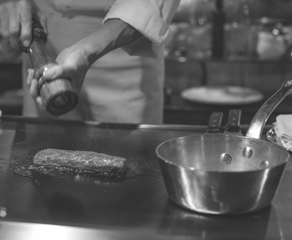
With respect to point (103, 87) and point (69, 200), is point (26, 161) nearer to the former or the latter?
point (69, 200)

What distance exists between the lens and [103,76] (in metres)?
1.69

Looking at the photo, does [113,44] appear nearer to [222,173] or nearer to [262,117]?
[262,117]

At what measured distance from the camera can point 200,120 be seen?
92.7 inches

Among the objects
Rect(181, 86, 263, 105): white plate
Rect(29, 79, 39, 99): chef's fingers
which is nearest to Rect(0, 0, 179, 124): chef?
Rect(29, 79, 39, 99): chef's fingers

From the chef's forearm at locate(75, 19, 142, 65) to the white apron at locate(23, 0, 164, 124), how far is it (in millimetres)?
316

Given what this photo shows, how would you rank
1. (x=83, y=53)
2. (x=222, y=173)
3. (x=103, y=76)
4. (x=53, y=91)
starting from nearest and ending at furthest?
(x=222, y=173) < (x=53, y=91) < (x=83, y=53) < (x=103, y=76)

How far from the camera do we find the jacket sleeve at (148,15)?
1303 mm

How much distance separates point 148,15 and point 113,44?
140 mm

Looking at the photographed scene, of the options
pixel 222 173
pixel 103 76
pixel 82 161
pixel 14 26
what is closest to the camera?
pixel 222 173

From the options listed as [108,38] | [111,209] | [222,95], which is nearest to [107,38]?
[108,38]

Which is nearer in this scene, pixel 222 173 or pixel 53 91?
pixel 222 173

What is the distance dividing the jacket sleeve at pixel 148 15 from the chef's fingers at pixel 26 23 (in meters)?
0.21

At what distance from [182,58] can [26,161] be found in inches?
63.7

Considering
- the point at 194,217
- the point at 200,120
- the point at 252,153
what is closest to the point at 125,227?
the point at 194,217
